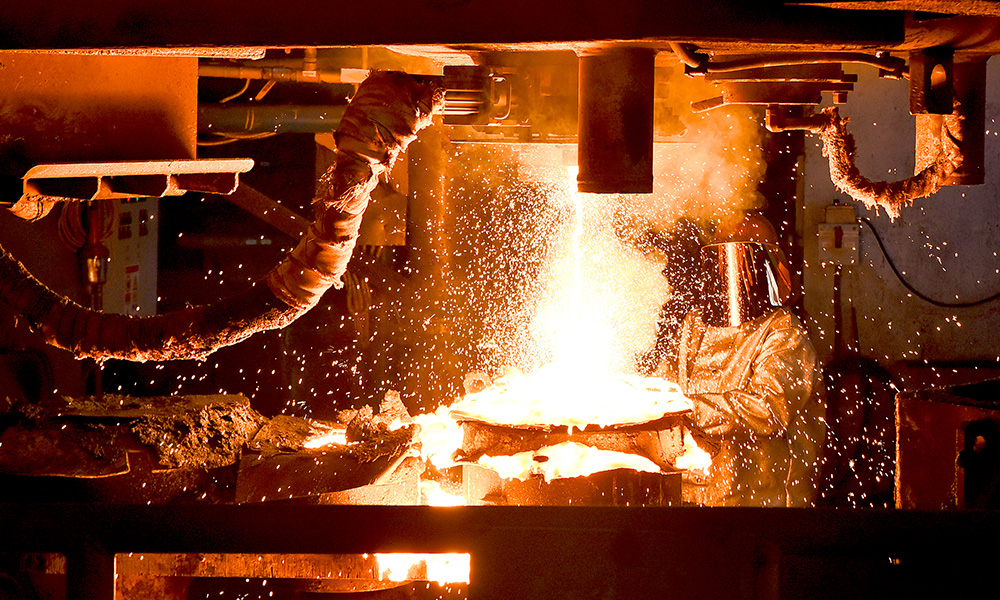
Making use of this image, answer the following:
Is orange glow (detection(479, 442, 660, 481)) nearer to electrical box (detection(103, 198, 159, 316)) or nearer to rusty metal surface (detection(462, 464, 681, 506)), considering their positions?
rusty metal surface (detection(462, 464, 681, 506))

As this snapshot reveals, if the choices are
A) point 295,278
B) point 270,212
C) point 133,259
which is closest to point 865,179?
point 295,278

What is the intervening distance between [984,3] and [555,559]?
1188 millimetres

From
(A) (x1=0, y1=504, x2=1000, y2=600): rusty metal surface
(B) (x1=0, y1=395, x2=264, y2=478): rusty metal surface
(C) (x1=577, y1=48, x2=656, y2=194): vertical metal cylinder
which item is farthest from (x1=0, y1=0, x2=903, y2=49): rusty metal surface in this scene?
(B) (x1=0, y1=395, x2=264, y2=478): rusty metal surface

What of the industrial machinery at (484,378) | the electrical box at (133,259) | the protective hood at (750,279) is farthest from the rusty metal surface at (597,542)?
the electrical box at (133,259)

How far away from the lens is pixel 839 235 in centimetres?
590

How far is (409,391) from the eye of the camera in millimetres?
6207

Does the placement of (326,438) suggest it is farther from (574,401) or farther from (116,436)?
(574,401)

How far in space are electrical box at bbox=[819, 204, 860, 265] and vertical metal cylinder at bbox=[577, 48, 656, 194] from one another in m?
4.72

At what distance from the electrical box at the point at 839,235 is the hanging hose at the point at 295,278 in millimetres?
4737

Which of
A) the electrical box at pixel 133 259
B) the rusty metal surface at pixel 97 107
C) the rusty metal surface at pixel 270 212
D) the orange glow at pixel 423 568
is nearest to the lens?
the rusty metal surface at pixel 97 107

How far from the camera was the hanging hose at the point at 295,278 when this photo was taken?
6.20 feet

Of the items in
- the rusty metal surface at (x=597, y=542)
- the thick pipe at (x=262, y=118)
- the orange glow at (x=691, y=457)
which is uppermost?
the thick pipe at (x=262, y=118)

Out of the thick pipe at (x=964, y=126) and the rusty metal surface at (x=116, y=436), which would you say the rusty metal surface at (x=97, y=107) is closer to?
the rusty metal surface at (x=116, y=436)

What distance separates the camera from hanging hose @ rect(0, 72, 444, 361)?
189cm
